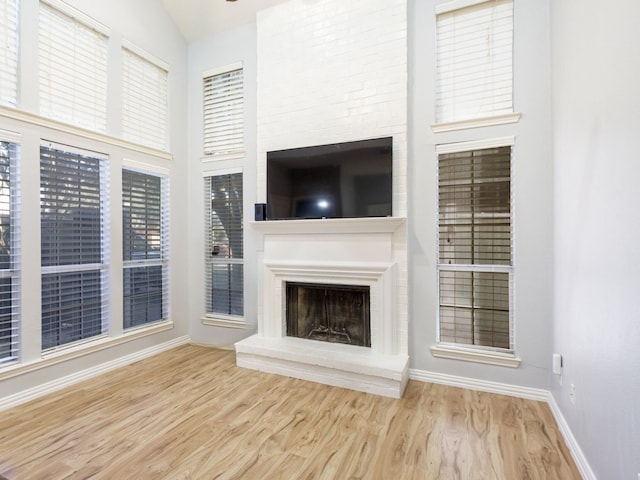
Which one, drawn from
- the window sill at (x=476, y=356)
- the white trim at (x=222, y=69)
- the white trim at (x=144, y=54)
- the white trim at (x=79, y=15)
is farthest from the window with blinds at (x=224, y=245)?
the window sill at (x=476, y=356)

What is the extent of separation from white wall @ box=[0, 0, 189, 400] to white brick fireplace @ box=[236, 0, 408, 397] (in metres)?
1.17

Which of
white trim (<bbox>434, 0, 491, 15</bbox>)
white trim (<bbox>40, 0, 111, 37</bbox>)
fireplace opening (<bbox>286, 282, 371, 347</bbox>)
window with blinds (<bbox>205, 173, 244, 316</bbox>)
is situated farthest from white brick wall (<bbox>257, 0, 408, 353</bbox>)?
white trim (<bbox>40, 0, 111, 37</bbox>)

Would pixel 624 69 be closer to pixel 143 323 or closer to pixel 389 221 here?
pixel 389 221

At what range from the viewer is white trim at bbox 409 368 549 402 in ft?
8.08

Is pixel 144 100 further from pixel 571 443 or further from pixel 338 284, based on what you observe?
pixel 571 443

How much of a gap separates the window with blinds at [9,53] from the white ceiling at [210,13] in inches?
64.4

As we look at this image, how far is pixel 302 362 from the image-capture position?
2863mm

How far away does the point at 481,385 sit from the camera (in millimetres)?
2623

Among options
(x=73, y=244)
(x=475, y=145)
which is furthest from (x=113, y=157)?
(x=475, y=145)

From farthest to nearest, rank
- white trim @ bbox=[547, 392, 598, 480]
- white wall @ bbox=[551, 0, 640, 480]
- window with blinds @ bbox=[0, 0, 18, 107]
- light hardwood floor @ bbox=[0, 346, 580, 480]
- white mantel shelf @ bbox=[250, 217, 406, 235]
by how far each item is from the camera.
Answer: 1. white mantel shelf @ bbox=[250, 217, 406, 235]
2. window with blinds @ bbox=[0, 0, 18, 107]
3. light hardwood floor @ bbox=[0, 346, 580, 480]
4. white trim @ bbox=[547, 392, 598, 480]
5. white wall @ bbox=[551, 0, 640, 480]

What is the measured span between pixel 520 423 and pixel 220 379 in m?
2.45

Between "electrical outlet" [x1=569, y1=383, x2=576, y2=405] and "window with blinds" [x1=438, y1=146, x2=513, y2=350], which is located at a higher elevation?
"window with blinds" [x1=438, y1=146, x2=513, y2=350]

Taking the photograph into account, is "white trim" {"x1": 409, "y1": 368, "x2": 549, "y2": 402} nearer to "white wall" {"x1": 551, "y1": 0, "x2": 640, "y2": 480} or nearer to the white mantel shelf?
"white wall" {"x1": 551, "y1": 0, "x2": 640, "y2": 480}

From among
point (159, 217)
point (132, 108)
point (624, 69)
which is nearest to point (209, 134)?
point (132, 108)
